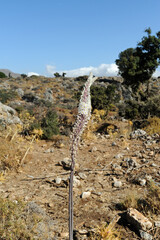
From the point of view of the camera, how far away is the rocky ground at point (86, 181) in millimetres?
3092

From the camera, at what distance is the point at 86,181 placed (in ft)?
15.0

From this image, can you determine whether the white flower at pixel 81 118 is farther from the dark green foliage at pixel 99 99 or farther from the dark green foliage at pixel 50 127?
the dark green foliage at pixel 99 99

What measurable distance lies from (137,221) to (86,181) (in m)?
1.90

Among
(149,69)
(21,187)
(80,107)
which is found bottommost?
(21,187)

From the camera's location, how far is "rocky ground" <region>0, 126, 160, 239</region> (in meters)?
3.09

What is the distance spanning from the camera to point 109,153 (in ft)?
21.0

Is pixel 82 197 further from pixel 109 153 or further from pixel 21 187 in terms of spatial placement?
pixel 109 153

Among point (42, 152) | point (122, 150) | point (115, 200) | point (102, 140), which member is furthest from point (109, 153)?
point (115, 200)

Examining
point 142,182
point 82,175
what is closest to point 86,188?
point 82,175

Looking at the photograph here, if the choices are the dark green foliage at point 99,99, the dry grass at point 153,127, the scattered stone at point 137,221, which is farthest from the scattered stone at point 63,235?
the dark green foliage at point 99,99

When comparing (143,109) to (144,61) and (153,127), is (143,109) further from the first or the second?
(144,61)

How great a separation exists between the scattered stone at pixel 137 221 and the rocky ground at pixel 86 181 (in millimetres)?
99

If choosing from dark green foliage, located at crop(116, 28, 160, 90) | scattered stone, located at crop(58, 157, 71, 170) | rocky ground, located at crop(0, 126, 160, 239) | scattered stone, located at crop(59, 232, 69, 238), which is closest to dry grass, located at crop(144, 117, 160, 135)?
rocky ground, located at crop(0, 126, 160, 239)

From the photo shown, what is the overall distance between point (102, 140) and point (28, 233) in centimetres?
565
